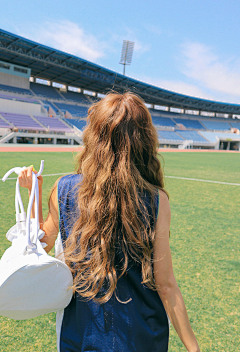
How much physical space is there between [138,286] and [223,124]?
6939cm

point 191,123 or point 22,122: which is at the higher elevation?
point 191,123

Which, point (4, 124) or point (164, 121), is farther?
point (164, 121)

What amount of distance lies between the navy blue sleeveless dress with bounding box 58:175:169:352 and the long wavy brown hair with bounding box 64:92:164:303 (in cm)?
4

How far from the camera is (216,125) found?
6331 centimetres

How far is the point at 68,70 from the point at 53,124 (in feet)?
33.0

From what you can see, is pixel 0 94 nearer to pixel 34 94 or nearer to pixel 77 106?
pixel 34 94

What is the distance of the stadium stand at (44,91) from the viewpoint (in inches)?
1651

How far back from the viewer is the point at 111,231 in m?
1.00

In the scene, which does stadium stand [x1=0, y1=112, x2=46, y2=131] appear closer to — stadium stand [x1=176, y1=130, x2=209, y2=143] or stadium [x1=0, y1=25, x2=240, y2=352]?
stadium [x1=0, y1=25, x2=240, y2=352]

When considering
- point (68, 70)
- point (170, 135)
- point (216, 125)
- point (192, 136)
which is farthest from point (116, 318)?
point (216, 125)

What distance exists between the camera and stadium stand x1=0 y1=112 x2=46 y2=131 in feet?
101

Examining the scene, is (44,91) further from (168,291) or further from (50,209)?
(168,291)

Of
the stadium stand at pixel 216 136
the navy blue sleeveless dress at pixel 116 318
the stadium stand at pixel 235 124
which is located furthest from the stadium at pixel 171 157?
the stadium stand at pixel 235 124

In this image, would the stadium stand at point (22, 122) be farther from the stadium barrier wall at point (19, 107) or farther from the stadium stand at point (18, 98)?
the stadium stand at point (18, 98)
